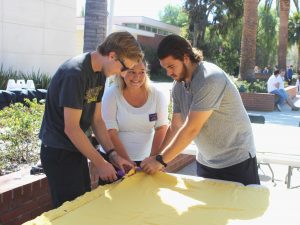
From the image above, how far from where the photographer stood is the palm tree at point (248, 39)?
15.9 meters

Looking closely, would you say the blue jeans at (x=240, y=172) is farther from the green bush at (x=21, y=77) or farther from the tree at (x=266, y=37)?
the tree at (x=266, y=37)

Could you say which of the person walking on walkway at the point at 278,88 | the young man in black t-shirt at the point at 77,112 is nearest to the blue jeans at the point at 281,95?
the person walking on walkway at the point at 278,88

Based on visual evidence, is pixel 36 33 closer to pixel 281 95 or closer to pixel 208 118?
pixel 281 95

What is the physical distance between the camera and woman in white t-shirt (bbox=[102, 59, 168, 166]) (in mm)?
3301

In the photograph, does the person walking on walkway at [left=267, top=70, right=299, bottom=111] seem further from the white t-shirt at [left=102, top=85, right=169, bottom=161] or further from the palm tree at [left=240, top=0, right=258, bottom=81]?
the white t-shirt at [left=102, top=85, right=169, bottom=161]

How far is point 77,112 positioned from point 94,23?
5105mm

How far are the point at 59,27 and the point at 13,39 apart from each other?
2.32 metres

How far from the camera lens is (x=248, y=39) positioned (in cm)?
1612

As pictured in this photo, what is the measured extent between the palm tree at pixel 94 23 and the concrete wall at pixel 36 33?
6.68 metres

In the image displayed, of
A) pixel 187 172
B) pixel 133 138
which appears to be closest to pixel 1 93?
pixel 187 172

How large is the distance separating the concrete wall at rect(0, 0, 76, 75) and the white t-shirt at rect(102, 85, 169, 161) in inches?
424

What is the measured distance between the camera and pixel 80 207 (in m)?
2.23

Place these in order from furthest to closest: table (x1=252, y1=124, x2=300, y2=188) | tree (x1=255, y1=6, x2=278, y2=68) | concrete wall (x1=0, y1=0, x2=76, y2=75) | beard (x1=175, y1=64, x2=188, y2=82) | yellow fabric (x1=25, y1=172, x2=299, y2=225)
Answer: tree (x1=255, y1=6, x2=278, y2=68) → concrete wall (x1=0, y1=0, x2=76, y2=75) → table (x1=252, y1=124, x2=300, y2=188) → beard (x1=175, y1=64, x2=188, y2=82) → yellow fabric (x1=25, y1=172, x2=299, y2=225)

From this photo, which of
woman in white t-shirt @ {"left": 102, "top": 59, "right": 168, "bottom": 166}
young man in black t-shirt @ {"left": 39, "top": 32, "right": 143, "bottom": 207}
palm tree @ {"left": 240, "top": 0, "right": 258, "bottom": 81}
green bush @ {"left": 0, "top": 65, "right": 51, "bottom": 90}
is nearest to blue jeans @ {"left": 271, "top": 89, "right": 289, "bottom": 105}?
palm tree @ {"left": 240, "top": 0, "right": 258, "bottom": 81}
